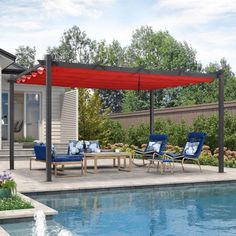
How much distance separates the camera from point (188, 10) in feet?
131

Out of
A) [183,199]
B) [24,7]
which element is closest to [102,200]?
[183,199]

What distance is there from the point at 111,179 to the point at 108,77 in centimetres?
282

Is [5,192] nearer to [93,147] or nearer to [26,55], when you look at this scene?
[93,147]

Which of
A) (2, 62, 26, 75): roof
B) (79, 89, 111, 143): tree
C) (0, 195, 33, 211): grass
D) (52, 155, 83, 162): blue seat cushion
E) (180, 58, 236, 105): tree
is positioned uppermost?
(180, 58, 236, 105): tree

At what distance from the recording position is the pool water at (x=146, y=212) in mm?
6130

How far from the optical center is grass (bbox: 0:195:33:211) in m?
6.66

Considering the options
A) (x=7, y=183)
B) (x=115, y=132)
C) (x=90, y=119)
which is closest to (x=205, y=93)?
(x=115, y=132)

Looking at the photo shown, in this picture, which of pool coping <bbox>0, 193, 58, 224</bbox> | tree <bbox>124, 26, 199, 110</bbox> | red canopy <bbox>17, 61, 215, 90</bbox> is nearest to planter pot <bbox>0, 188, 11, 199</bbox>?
pool coping <bbox>0, 193, 58, 224</bbox>

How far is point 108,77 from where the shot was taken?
39.2 ft

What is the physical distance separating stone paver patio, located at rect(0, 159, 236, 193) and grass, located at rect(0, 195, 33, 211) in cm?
140

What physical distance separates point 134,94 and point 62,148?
Answer: 2019 centimetres

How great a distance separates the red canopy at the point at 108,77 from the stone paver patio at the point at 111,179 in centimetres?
246

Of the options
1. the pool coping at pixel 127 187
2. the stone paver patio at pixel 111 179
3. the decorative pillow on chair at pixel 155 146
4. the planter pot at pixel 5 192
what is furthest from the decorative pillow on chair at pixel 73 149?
the planter pot at pixel 5 192

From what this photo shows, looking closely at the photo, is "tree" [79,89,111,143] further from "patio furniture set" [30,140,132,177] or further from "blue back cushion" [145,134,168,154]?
"patio furniture set" [30,140,132,177]
